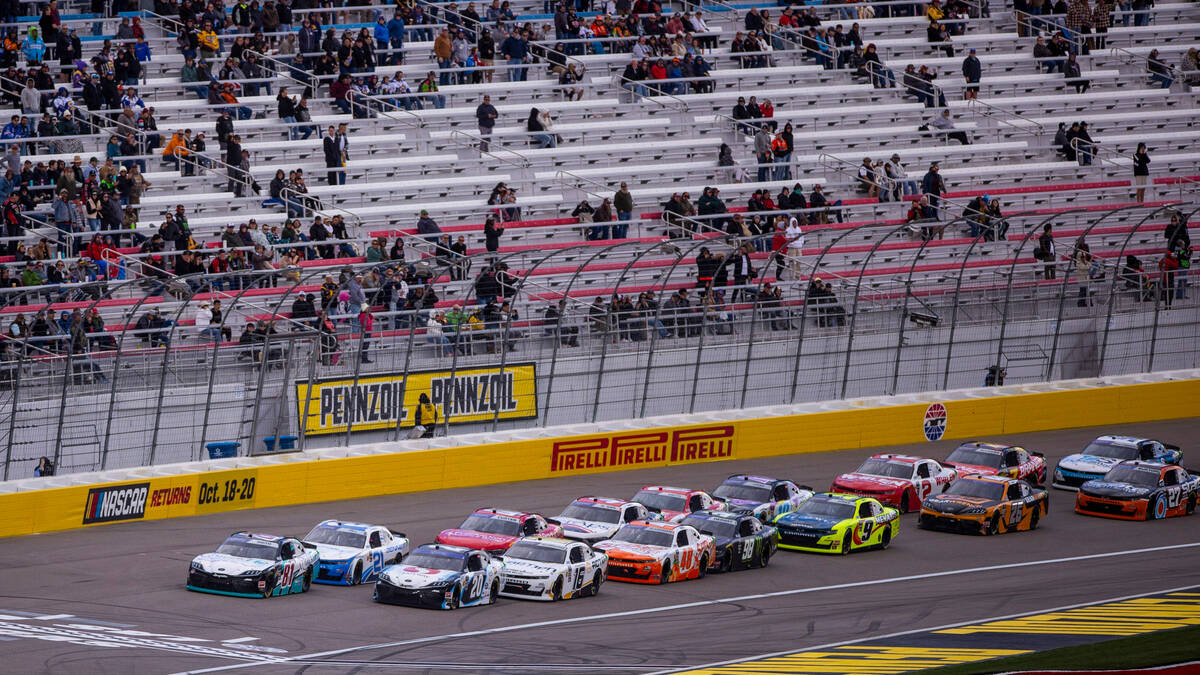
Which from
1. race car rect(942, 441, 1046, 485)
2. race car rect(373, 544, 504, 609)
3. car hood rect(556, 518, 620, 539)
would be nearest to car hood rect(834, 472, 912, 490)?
race car rect(942, 441, 1046, 485)

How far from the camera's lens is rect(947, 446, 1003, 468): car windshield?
33.3 m

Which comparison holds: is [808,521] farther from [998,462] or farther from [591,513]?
[998,462]

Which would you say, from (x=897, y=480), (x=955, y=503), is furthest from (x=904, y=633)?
(x=897, y=480)

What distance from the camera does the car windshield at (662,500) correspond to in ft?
96.6

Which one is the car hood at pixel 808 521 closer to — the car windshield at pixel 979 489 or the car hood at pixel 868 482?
the car hood at pixel 868 482

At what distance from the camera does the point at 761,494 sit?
30.3 m

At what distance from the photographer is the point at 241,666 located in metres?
20.5

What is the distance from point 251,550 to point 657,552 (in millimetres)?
6152

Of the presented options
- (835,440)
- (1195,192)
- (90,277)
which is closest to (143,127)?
(90,277)

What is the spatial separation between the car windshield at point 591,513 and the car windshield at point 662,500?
136 centimetres

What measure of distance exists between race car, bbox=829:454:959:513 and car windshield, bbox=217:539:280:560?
11.4 meters

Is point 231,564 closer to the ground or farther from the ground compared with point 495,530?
closer to the ground

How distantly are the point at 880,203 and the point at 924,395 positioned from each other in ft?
30.0

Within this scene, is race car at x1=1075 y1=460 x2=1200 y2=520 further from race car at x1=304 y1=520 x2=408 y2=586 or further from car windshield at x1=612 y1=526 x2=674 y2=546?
race car at x1=304 y1=520 x2=408 y2=586
